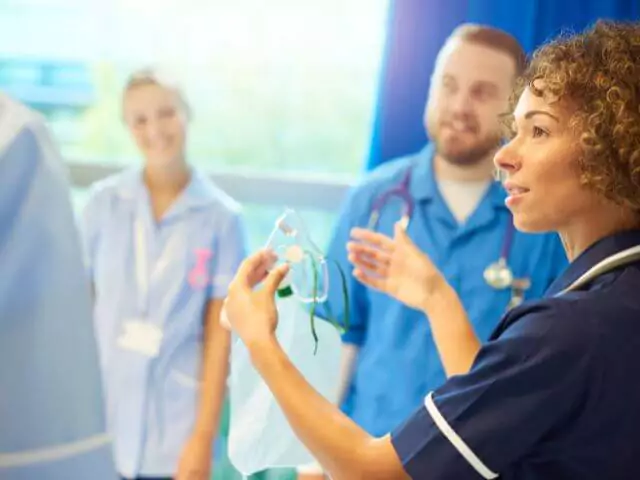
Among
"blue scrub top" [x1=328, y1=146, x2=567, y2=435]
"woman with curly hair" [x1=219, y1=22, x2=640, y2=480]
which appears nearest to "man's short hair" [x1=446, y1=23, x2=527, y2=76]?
"blue scrub top" [x1=328, y1=146, x2=567, y2=435]

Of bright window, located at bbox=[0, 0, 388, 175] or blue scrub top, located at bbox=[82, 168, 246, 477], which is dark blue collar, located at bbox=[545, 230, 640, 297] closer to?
blue scrub top, located at bbox=[82, 168, 246, 477]

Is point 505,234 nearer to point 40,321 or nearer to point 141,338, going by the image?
point 141,338

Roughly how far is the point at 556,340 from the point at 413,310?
855mm

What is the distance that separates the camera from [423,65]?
2.13m

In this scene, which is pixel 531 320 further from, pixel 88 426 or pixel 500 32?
pixel 500 32

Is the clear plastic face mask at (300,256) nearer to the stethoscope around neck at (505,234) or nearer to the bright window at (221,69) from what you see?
the stethoscope around neck at (505,234)

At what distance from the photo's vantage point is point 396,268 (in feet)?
4.65

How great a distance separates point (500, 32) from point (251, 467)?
1.02 m

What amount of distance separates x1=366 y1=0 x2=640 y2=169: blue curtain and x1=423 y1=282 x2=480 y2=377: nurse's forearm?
0.84 m

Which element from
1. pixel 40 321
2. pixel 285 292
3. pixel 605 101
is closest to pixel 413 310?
pixel 285 292

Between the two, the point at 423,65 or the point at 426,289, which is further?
the point at 423,65

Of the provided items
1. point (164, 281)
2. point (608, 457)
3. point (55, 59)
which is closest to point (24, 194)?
point (608, 457)

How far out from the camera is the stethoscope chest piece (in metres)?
1.79

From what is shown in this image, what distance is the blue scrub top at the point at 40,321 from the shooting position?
0.84m
